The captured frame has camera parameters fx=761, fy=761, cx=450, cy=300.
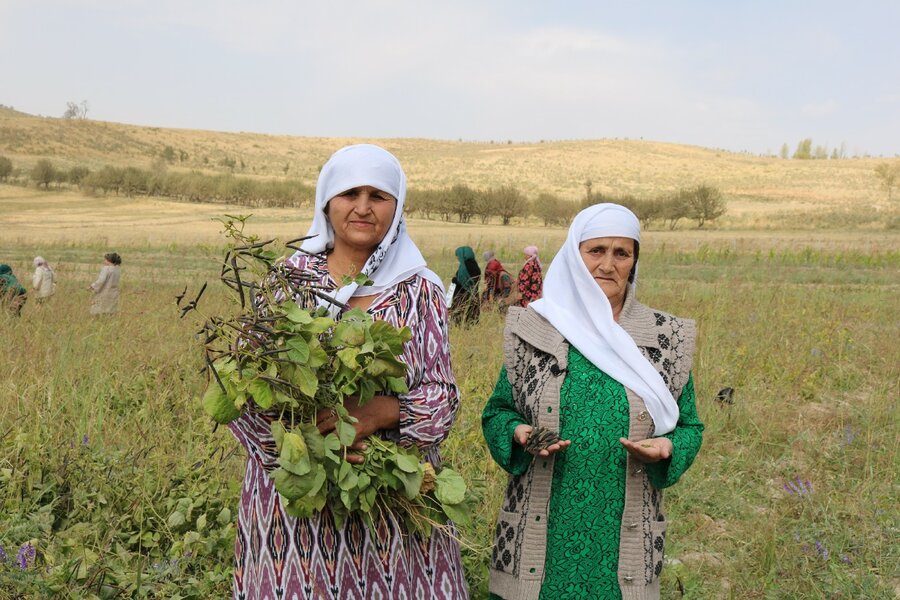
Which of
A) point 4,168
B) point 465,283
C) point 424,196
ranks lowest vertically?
point 465,283

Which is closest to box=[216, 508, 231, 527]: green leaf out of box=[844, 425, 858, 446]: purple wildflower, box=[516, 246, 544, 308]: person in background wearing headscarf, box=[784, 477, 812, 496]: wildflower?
box=[784, 477, 812, 496]: wildflower

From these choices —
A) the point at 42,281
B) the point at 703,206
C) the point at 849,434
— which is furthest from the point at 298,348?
the point at 703,206

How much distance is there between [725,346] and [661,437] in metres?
4.81

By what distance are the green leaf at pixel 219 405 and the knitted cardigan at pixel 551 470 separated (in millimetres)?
835

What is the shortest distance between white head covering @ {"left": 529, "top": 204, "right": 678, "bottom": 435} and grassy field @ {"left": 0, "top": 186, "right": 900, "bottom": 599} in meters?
0.69

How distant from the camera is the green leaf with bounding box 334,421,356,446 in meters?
1.68

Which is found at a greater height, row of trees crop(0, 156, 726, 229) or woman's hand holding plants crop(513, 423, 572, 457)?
row of trees crop(0, 156, 726, 229)

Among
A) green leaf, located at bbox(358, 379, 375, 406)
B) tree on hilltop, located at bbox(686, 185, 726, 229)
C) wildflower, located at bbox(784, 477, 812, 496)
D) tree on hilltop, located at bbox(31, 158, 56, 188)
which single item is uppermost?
tree on hilltop, located at bbox(686, 185, 726, 229)

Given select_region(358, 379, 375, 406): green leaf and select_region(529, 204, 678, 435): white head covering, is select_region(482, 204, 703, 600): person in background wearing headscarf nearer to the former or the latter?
select_region(529, 204, 678, 435): white head covering

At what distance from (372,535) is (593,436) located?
635 millimetres

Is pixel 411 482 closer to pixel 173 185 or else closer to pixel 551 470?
pixel 551 470

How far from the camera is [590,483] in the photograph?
204cm

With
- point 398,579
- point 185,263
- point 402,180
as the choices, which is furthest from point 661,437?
point 185,263

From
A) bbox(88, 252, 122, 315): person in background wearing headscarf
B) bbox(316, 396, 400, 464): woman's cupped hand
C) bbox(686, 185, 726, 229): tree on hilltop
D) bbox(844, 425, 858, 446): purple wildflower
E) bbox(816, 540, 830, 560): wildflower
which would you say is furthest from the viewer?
bbox(686, 185, 726, 229): tree on hilltop
